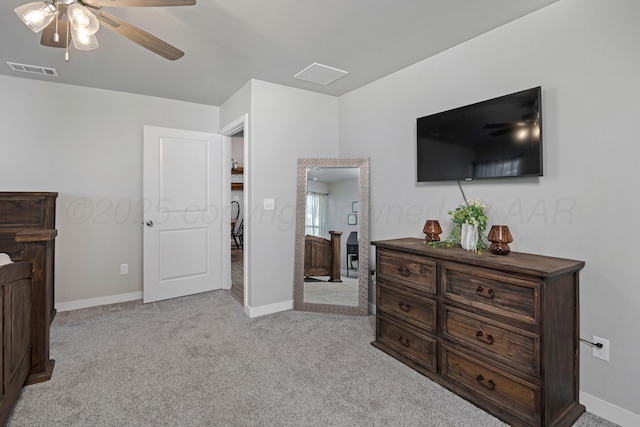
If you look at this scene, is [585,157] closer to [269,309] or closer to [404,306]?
[404,306]

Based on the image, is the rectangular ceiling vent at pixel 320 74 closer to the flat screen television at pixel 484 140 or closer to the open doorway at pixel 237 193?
the flat screen television at pixel 484 140

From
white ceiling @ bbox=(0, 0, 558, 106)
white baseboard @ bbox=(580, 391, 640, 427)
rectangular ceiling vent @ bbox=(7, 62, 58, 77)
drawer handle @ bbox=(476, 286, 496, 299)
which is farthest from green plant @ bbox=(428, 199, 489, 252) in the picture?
rectangular ceiling vent @ bbox=(7, 62, 58, 77)

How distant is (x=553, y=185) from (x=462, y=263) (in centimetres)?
75

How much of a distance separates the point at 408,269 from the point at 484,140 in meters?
1.07

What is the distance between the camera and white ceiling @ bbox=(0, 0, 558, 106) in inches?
80.5

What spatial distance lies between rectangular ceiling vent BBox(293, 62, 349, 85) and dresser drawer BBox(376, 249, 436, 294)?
1.77 m

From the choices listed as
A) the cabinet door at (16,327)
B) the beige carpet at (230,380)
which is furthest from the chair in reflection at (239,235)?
the cabinet door at (16,327)

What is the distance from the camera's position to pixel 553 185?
6.49 ft

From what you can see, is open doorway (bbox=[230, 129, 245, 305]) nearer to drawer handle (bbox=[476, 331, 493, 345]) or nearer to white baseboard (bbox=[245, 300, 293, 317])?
white baseboard (bbox=[245, 300, 293, 317])

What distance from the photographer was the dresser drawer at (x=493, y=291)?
1650 mm

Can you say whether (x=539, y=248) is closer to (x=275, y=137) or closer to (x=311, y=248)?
(x=311, y=248)

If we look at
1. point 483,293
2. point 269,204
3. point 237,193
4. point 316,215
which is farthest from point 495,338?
point 237,193

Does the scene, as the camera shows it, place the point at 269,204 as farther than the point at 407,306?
Yes

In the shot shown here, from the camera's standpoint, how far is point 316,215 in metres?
3.43
